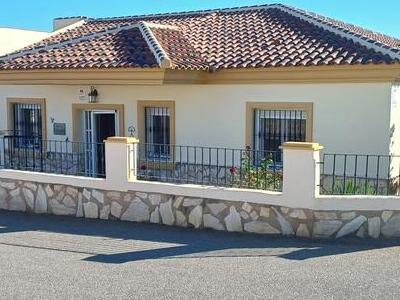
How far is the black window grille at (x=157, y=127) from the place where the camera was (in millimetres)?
13648

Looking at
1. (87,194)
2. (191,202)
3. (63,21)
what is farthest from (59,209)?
(63,21)

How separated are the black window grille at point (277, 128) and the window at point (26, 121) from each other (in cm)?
622

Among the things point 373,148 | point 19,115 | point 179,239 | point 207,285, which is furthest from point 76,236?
point 19,115

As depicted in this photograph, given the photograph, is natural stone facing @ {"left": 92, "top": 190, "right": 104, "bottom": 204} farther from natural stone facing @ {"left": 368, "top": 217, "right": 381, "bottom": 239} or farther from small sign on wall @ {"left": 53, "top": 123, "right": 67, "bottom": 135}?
small sign on wall @ {"left": 53, "top": 123, "right": 67, "bottom": 135}

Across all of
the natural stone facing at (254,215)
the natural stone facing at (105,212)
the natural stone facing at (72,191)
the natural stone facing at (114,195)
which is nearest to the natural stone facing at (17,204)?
the natural stone facing at (72,191)

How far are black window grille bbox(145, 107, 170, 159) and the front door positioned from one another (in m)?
0.93

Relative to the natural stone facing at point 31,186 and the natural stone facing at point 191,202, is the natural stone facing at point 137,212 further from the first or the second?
the natural stone facing at point 31,186

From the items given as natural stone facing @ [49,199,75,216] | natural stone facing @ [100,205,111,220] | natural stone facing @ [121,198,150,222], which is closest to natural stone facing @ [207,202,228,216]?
natural stone facing @ [121,198,150,222]

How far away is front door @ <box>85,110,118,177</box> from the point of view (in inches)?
546

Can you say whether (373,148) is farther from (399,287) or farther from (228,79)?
(399,287)

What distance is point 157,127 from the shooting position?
45.5 ft

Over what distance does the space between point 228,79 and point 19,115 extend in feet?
22.2

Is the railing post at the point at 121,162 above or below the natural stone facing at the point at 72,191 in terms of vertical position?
above

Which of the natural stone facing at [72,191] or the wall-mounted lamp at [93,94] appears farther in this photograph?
the wall-mounted lamp at [93,94]
